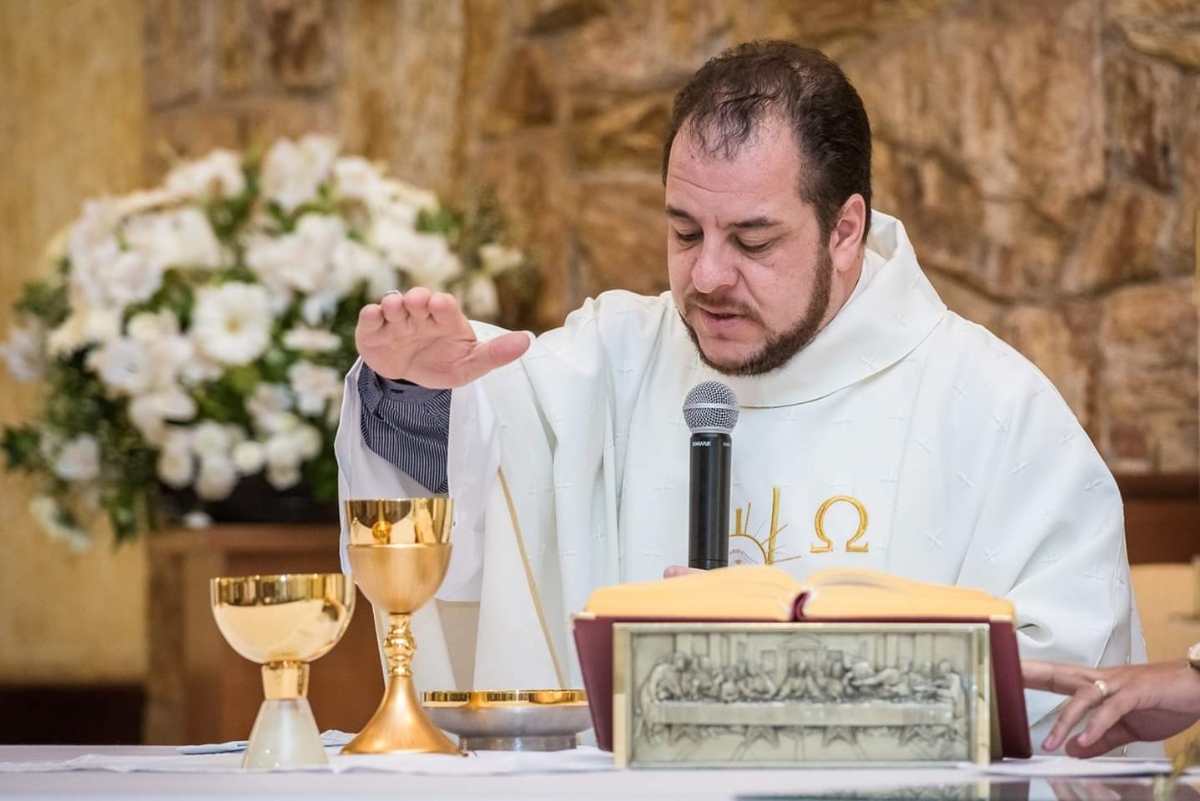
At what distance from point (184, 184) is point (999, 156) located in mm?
2141

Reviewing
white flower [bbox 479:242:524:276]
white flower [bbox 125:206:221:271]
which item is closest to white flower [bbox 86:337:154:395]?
white flower [bbox 125:206:221:271]

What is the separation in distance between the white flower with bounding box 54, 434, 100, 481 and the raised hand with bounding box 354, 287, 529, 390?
1.87m

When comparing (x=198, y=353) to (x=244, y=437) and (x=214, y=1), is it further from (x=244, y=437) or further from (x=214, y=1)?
(x=214, y=1)

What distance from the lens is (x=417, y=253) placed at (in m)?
4.57

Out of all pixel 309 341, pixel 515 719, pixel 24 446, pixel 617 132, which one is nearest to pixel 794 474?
pixel 515 719

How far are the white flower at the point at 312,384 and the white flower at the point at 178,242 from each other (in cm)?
35

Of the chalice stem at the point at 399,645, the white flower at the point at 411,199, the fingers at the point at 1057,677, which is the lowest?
the fingers at the point at 1057,677

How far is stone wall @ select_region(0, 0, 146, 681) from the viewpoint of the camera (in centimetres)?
646

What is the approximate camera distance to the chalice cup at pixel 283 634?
205 centimetres

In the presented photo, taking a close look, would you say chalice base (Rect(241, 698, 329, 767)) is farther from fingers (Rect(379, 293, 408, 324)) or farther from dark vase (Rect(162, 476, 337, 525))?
dark vase (Rect(162, 476, 337, 525))

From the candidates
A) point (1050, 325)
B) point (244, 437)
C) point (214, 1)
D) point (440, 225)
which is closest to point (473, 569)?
point (244, 437)

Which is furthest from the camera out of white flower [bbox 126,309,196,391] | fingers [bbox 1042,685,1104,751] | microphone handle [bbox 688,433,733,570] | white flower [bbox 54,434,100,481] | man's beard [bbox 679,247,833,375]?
white flower [bbox 54,434,100,481]

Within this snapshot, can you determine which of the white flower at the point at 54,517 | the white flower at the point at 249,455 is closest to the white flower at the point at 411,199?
the white flower at the point at 249,455

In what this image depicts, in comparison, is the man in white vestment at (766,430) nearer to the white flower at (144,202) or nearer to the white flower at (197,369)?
the white flower at (197,369)
